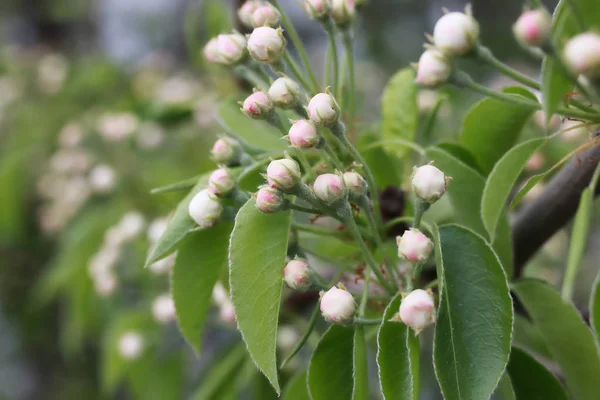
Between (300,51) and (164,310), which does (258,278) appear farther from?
(164,310)

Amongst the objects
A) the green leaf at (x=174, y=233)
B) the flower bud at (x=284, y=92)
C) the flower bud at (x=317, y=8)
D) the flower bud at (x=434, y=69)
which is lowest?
the green leaf at (x=174, y=233)

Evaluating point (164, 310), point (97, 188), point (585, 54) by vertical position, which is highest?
point (585, 54)

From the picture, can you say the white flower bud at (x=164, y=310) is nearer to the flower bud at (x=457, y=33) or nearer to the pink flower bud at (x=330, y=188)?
the pink flower bud at (x=330, y=188)

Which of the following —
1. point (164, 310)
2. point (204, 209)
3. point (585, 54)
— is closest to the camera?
point (585, 54)

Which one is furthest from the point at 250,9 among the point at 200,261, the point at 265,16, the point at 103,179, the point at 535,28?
the point at 103,179

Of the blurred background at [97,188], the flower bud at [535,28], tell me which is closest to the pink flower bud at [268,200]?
the flower bud at [535,28]

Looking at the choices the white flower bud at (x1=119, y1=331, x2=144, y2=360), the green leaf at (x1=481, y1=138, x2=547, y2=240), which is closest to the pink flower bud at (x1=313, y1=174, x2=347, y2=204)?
the green leaf at (x1=481, y1=138, x2=547, y2=240)

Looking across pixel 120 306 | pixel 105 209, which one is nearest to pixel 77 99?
pixel 105 209
